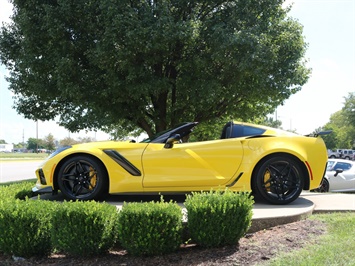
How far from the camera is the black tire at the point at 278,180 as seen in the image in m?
5.18

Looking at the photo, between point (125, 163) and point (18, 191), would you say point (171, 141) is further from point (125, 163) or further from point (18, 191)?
point (18, 191)

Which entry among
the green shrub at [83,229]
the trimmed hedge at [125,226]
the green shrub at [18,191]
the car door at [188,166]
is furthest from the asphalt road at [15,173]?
the green shrub at [83,229]

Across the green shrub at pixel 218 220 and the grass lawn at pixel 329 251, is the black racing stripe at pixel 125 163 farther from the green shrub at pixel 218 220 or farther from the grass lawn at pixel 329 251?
the grass lawn at pixel 329 251

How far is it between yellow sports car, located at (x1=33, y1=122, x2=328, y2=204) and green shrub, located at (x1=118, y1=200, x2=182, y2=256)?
1.56 m

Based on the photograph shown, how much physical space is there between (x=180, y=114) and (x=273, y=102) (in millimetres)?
4194

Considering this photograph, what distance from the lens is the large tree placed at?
32.8 feet

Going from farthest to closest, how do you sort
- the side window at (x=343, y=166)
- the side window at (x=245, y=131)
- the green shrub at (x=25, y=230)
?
the side window at (x=343, y=166) < the side window at (x=245, y=131) < the green shrub at (x=25, y=230)

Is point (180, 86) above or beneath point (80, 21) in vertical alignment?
beneath

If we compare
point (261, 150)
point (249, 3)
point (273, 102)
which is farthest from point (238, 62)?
point (261, 150)

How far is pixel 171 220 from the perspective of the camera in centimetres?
354

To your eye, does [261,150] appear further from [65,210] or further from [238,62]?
[238,62]

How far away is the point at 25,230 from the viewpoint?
366 centimetres

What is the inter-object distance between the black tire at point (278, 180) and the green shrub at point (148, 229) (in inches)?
79.5

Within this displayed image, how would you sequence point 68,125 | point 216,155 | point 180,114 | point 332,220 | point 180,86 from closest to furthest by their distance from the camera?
point 332,220, point 216,155, point 180,86, point 180,114, point 68,125
